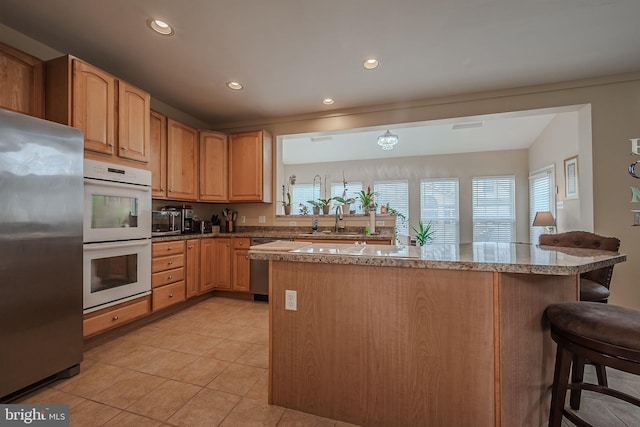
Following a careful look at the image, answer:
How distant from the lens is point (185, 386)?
1831mm

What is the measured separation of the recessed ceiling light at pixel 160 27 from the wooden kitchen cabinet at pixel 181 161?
1.36 meters

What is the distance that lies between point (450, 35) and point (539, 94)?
1.65m

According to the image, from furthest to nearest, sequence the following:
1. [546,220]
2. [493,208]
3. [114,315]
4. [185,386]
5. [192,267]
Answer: [493,208], [546,220], [192,267], [114,315], [185,386]

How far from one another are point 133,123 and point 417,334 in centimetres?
302

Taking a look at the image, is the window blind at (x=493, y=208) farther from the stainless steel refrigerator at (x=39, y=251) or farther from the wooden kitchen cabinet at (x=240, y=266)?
the stainless steel refrigerator at (x=39, y=251)

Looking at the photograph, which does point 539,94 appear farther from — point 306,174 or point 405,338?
point 306,174

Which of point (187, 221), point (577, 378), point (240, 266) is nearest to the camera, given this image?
point (577, 378)

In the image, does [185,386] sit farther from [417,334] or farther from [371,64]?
[371,64]

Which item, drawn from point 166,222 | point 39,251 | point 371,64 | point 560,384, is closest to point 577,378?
point 560,384

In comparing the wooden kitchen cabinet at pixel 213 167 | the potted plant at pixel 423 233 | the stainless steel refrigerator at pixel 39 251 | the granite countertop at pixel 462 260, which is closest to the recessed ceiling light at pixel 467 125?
the potted plant at pixel 423 233

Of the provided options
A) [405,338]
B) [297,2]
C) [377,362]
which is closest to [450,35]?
Result: [297,2]

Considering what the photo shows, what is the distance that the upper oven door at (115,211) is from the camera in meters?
2.19

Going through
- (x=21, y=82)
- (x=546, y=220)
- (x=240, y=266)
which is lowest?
(x=240, y=266)

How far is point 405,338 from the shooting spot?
4.53ft
